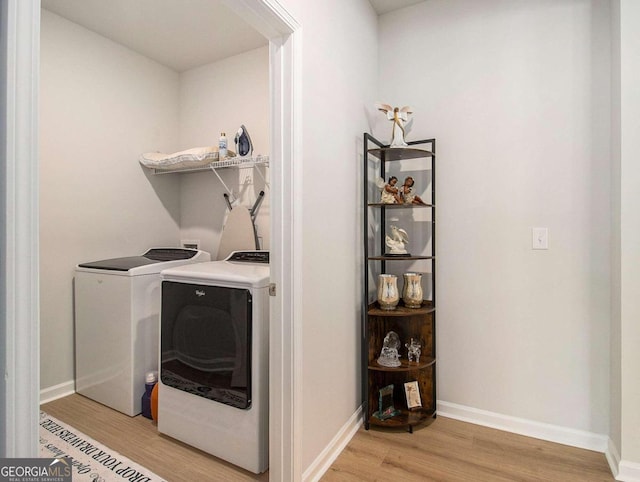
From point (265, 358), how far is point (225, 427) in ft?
1.40

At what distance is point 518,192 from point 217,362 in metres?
1.89

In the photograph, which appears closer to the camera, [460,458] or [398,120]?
[460,458]

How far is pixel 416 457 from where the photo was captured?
72.0 inches

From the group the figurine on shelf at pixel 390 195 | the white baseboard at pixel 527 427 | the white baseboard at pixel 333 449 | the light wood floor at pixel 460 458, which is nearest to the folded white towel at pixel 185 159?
the figurine on shelf at pixel 390 195

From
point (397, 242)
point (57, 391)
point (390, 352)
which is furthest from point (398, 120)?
point (57, 391)

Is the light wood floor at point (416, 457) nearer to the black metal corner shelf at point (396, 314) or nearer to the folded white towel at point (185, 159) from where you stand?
the black metal corner shelf at point (396, 314)

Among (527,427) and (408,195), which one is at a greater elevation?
(408,195)

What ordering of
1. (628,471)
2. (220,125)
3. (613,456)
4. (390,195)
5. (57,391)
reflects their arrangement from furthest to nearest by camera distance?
(220,125) → (57,391) → (390,195) → (613,456) → (628,471)

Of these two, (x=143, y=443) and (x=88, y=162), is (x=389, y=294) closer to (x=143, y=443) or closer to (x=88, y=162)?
(x=143, y=443)

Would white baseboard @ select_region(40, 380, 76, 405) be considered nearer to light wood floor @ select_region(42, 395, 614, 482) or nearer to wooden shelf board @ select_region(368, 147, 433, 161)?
light wood floor @ select_region(42, 395, 614, 482)

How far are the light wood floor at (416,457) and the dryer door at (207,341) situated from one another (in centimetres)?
34

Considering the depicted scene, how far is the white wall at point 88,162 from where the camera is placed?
2.41 metres

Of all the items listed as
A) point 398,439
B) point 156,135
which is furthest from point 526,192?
point 156,135

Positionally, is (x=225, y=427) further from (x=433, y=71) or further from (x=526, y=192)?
(x=433, y=71)
